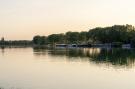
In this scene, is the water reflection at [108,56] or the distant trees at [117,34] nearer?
the water reflection at [108,56]

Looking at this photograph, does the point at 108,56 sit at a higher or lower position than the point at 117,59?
higher

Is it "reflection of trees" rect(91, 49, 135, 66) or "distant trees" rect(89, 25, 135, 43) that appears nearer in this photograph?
"reflection of trees" rect(91, 49, 135, 66)

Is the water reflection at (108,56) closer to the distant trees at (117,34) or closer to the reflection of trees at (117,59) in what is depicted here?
the reflection of trees at (117,59)

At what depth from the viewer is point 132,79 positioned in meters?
32.0

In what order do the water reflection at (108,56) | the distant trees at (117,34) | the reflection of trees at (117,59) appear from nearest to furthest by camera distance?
the reflection of trees at (117,59) → the water reflection at (108,56) → the distant trees at (117,34)

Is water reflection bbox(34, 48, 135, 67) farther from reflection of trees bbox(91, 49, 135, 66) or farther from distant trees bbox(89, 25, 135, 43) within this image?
distant trees bbox(89, 25, 135, 43)

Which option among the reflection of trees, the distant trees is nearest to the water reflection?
the reflection of trees

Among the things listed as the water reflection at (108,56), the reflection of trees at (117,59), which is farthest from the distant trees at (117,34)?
the reflection of trees at (117,59)

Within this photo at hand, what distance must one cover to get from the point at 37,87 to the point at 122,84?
24.0ft

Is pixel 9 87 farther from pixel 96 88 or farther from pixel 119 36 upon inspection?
pixel 119 36

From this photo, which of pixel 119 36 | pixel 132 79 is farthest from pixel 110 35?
pixel 132 79

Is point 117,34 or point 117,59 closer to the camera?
point 117,59

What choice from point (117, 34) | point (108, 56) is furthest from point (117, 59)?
point (117, 34)

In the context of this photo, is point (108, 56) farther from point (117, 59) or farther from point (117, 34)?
point (117, 34)
